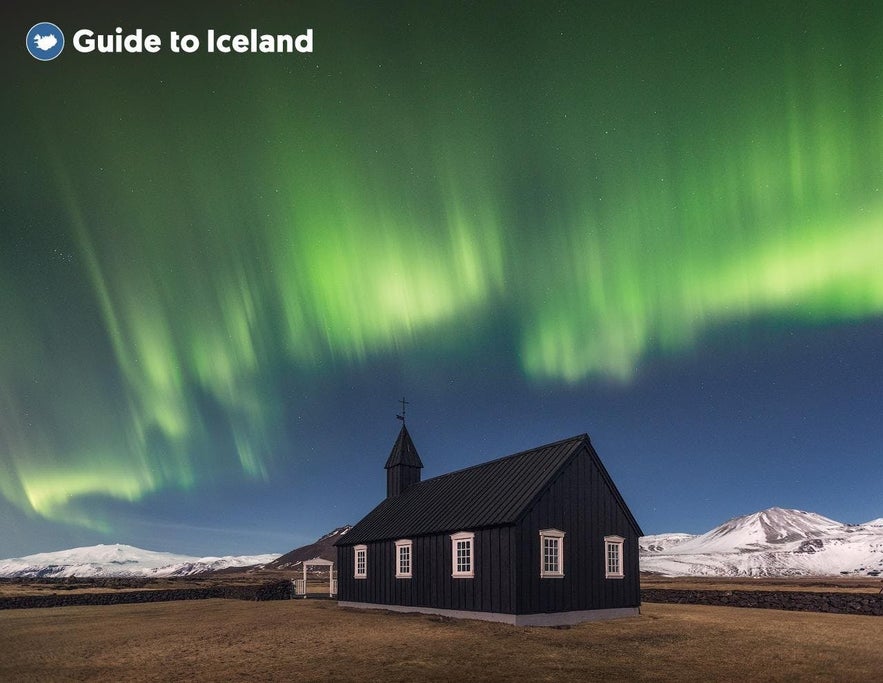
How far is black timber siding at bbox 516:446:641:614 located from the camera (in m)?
26.8

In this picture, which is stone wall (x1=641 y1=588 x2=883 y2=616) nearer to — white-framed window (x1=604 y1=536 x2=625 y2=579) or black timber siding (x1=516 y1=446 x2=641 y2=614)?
black timber siding (x1=516 y1=446 x2=641 y2=614)

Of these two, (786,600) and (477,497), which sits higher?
(477,497)

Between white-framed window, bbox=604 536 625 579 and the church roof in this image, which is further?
the church roof

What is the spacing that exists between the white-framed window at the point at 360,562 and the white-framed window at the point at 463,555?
9.35 m

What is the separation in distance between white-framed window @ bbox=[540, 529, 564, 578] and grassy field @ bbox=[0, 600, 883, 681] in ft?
7.80

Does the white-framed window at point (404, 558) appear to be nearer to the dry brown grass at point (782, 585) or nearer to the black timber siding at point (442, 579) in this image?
the black timber siding at point (442, 579)

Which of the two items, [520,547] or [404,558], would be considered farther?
[404,558]

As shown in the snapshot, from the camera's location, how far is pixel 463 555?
29203mm

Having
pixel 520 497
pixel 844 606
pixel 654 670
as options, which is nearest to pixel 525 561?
pixel 520 497

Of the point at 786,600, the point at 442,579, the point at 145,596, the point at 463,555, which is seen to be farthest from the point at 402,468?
the point at 786,600

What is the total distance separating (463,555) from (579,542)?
4.92 metres

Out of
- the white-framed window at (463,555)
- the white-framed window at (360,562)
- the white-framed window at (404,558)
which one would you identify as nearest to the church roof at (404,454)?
the white-framed window at (360,562)

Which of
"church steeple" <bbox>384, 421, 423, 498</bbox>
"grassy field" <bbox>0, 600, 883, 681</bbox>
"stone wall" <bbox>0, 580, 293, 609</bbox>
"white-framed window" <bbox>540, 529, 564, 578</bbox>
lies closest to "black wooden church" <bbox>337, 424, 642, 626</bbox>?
"white-framed window" <bbox>540, 529, 564, 578</bbox>

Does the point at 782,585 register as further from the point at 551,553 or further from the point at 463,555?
the point at 463,555
